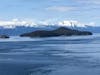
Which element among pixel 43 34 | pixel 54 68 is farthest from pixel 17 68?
pixel 43 34

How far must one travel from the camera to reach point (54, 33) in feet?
612

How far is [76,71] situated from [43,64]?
861cm

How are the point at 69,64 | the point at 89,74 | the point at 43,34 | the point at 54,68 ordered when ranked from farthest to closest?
1. the point at 43,34
2. the point at 69,64
3. the point at 54,68
4. the point at 89,74

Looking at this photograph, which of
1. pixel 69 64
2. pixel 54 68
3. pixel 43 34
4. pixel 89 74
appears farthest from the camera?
pixel 43 34

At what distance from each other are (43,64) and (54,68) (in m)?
4.87

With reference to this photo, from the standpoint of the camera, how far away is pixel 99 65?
158 ft

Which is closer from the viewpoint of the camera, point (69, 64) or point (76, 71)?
point (76, 71)

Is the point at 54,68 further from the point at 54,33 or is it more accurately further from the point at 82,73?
the point at 54,33

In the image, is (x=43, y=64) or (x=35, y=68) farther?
(x=43, y=64)

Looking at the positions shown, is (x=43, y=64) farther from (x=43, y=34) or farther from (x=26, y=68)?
(x=43, y=34)

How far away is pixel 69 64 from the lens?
50.1 metres

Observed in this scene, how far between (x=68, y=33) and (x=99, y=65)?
13697 cm

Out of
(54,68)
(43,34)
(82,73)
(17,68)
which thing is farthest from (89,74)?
(43,34)

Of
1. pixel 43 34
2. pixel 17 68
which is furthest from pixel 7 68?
pixel 43 34
